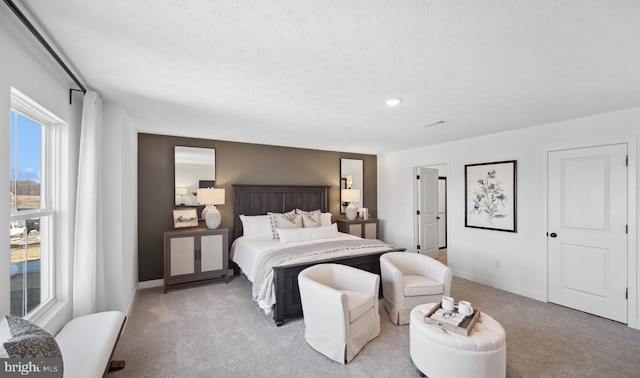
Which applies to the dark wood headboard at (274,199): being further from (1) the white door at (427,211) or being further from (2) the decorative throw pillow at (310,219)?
(1) the white door at (427,211)

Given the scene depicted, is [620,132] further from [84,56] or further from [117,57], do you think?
[84,56]

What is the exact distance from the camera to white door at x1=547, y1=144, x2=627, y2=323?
3.10 m

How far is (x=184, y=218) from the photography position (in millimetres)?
4332

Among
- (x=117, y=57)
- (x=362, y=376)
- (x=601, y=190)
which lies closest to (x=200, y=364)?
(x=362, y=376)

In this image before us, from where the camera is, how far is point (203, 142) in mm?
4668

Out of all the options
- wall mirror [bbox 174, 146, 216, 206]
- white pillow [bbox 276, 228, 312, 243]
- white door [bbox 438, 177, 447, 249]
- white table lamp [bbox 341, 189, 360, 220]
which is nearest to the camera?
white pillow [bbox 276, 228, 312, 243]

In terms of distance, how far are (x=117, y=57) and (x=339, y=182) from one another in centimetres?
459

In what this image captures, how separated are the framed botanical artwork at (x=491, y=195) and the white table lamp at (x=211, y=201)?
4066 mm

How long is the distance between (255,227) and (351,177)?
8.41 feet

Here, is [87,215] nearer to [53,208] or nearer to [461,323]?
[53,208]

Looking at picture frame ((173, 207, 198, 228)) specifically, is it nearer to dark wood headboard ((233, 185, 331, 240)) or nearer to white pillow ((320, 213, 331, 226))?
dark wood headboard ((233, 185, 331, 240))

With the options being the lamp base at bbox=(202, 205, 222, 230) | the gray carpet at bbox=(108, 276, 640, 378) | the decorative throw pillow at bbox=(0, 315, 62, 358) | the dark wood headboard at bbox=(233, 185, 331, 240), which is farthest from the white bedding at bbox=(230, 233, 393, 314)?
the decorative throw pillow at bbox=(0, 315, 62, 358)

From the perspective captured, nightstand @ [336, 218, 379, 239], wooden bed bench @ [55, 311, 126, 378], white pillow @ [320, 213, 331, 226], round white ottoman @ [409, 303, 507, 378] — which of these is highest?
white pillow @ [320, 213, 331, 226]

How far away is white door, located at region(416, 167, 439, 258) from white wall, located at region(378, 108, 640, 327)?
507 mm
